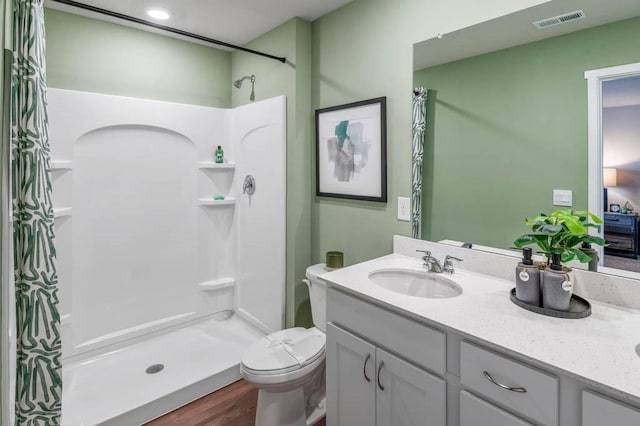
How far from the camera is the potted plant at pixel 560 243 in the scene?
3.77ft

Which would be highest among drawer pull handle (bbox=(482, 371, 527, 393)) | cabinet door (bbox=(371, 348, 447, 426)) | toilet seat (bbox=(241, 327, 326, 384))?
drawer pull handle (bbox=(482, 371, 527, 393))

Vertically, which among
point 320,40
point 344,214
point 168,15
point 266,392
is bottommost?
point 266,392

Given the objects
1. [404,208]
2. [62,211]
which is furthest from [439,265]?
[62,211]

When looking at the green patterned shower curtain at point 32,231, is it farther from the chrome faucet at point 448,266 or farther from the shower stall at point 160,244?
the chrome faucet at point 448,266

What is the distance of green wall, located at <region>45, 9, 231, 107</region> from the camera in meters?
2.28

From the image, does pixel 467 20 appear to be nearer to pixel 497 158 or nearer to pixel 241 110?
pixel 497 158

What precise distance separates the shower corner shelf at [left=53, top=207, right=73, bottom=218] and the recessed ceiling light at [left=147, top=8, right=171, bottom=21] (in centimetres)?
142

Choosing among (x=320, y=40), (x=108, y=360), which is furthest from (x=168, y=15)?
(x=108, y=360)

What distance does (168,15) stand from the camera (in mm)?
2342

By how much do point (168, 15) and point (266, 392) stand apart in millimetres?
2461

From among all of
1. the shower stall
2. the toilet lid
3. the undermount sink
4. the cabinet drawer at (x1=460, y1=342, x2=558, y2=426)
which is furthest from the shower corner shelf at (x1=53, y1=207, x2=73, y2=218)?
the cabinet drawer at (x1=460, y1=342, x2=558, y2=426)

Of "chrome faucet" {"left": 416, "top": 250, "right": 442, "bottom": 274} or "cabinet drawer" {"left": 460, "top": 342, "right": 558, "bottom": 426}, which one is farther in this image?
"chrome faucet" {"left": 416, "top": 250, "right": 442, "bottom": 274}

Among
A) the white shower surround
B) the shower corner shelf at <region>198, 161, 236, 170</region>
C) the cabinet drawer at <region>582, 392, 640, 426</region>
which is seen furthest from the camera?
the shower corner shelf at <region>198, 161, 236, 170</region>

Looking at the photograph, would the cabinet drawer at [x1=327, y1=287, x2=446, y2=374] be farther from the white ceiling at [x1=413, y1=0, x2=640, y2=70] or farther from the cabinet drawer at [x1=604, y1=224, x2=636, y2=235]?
the white ceiling at [x1=413, y1=0, x2=640, y2=70]
